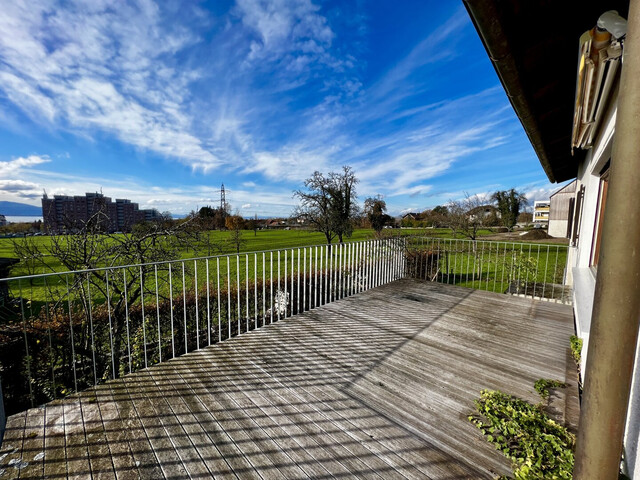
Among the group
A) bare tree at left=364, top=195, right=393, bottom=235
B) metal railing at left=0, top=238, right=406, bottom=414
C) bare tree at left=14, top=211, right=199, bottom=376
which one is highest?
bare tree at left=364, top=195, right=393, bottom=235

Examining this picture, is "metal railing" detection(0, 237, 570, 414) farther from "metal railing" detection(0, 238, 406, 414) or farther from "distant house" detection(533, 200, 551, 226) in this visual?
"distant house" detection(533, 200, 551, 226)

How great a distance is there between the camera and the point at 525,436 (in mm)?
1758

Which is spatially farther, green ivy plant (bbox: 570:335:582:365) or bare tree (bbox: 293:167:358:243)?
bare tree (bbox: 293:167:358:243)

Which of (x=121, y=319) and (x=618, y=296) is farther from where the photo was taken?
(x=121, y=319)

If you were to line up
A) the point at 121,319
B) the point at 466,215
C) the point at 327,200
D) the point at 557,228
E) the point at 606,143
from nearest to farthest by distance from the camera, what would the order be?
the point at 606,143 → the point at 121,319 → the point at 466,215 → the point at 327,200 → the point at 557,228

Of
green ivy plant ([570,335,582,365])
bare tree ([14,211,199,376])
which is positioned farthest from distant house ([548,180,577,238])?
bare tree ([14,211,199,376])

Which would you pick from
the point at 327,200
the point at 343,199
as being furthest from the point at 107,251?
the point at 343,199

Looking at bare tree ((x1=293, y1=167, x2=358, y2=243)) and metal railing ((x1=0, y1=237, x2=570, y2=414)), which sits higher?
bare tree ((x1=293, y1=167, x2=358, y2=243))

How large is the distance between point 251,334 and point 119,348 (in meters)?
2.68

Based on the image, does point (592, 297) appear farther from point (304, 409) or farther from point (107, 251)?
point (107, 251)

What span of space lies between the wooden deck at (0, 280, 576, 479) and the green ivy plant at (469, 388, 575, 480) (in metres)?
0.09

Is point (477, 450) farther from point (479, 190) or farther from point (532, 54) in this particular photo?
point (479, 190)

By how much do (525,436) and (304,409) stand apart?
1.55 metres

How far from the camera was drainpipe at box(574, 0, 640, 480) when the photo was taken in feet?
2.56
